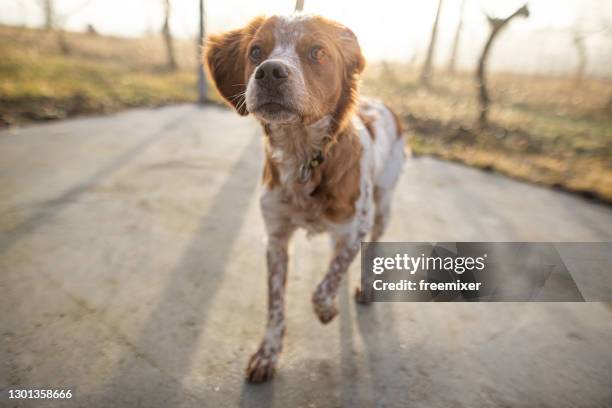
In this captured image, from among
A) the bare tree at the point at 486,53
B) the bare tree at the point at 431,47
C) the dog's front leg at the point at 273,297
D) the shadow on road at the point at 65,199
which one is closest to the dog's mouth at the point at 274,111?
the dog's front leg at the point at 273,297

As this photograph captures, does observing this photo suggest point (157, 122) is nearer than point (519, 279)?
No

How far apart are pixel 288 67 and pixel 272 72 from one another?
88mm

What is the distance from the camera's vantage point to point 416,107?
30.6 ft

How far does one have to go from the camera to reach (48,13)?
1833 cm

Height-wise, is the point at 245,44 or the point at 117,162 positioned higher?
the point at 245,44

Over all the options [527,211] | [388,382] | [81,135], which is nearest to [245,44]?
[388,382]

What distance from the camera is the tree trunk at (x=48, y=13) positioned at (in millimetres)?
18216

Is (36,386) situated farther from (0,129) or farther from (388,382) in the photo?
(0,129)

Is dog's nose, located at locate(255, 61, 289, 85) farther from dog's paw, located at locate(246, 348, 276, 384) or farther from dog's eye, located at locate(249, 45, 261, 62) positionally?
Answer: dog's paw, located at locate(246, 348, 276, 384)

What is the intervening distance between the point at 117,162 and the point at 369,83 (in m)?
10.2

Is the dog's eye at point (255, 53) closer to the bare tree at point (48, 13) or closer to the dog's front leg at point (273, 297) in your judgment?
the dog's front leg at point (273, 297)

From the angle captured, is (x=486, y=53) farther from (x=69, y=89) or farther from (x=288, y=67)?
(x=69, y=89)
